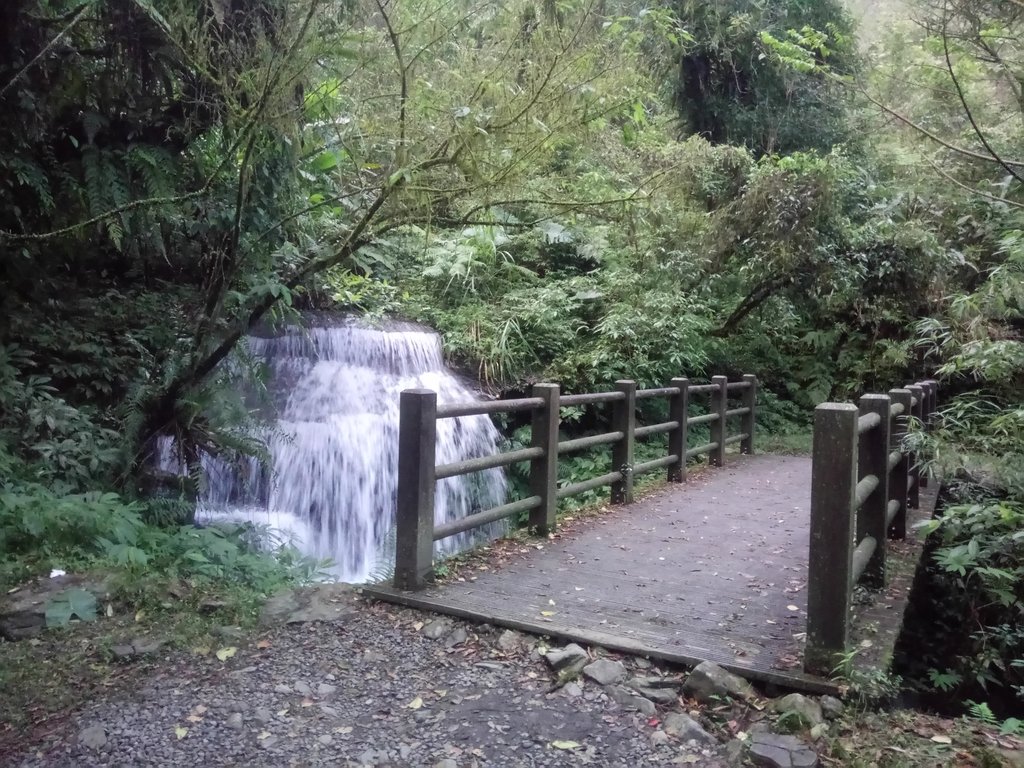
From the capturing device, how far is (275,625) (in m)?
4.09

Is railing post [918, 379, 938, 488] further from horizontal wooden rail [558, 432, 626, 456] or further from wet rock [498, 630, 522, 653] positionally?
wet rock [498, 630, 522, 653]

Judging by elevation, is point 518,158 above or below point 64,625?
above

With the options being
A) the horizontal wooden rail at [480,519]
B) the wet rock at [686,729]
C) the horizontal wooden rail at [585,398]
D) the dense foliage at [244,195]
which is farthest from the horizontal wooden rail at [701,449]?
the wet rock at [686,729]

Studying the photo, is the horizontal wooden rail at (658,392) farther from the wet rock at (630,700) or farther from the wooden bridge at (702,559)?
the wet rock at (630,700)

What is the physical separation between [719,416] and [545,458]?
4.69m

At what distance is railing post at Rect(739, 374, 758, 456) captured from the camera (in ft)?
37.4

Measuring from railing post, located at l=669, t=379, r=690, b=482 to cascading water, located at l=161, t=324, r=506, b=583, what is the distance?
2290 millimetres

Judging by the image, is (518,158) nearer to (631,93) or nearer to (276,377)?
(631,93)

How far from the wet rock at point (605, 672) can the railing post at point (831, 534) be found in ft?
2.64

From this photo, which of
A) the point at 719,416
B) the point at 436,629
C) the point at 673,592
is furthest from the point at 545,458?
the point at 719,416

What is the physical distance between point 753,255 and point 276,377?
7.59m

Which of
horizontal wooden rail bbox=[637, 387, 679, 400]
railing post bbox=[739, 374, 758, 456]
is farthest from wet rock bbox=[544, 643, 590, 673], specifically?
railing post bbox=[739, 374, 758, 456]

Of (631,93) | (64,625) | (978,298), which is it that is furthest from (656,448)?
(64,625)

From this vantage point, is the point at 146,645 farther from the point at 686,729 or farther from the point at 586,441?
the point at 586,441
